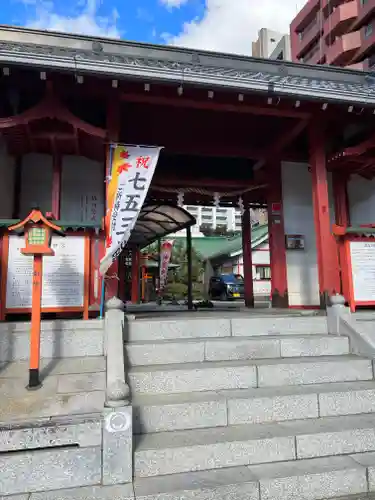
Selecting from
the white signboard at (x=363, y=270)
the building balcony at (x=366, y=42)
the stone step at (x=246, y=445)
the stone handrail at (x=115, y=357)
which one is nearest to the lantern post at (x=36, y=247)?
the stone handrail at (x=115, y=357)

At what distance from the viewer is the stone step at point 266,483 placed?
2.74 m

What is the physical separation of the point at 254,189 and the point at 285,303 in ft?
9.64

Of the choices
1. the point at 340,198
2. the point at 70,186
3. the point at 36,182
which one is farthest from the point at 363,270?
the point at 36,182

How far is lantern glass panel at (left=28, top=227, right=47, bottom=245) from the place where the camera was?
12.4 ft

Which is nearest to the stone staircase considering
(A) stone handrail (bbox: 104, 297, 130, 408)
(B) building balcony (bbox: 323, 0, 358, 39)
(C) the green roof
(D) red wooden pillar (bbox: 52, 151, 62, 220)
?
(A) stone handrail (bbox: 104, 297, 130, 408)

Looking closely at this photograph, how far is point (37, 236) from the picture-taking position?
12.5 feet

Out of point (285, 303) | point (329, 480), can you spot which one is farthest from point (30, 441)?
point (285, 303)

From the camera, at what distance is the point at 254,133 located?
8289 mm

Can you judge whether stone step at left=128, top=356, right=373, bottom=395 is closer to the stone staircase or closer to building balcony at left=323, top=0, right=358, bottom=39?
the stone staircase

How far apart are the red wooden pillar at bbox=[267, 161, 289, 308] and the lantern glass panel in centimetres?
577

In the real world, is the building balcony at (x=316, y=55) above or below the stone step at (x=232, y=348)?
above

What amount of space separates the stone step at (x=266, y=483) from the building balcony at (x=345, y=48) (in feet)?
121

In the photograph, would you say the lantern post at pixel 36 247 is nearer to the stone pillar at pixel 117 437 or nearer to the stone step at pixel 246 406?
the stone pillar at pixel 117 437

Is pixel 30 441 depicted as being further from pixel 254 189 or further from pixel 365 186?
pixel 365 186
